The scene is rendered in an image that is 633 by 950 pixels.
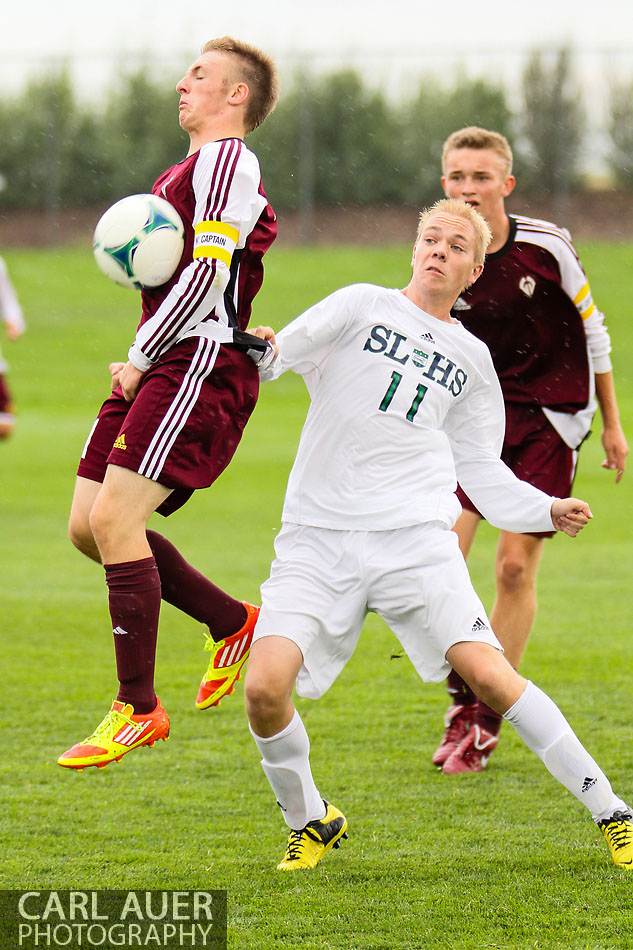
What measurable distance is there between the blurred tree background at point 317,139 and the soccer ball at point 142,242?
20.3 meters

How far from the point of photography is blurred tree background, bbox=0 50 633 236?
23516 millimetres

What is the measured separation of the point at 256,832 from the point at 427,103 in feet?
74.3

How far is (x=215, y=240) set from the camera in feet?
11.8

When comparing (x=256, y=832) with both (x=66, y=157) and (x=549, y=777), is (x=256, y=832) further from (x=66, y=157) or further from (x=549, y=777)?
(x=66, y=157)

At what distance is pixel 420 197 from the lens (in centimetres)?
2517

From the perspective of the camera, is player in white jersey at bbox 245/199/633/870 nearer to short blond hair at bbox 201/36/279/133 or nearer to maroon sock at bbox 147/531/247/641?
maroon sock at bbox 147/531/247/641

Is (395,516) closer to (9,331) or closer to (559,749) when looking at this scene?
(559,749)

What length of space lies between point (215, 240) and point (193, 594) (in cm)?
124

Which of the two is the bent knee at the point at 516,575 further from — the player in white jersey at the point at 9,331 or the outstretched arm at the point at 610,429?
the player in white jersey at the point at 9,331

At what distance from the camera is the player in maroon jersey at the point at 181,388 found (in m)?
3.63

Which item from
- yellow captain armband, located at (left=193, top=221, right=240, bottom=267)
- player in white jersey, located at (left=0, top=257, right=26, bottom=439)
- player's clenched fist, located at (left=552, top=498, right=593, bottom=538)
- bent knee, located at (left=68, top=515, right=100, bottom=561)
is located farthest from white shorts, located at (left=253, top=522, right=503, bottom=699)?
player in white jersey, located at (left=0, top=257, right=26, bottom=439)

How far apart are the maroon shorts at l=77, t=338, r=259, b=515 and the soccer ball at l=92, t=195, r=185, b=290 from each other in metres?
0.25

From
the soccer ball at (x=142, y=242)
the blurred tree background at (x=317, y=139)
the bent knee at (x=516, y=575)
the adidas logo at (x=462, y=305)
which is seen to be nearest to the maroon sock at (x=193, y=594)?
the soccer ball at (x=142, y=242)

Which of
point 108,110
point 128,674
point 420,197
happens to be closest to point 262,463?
point 128,674
